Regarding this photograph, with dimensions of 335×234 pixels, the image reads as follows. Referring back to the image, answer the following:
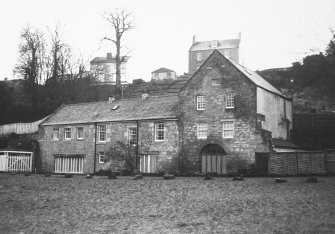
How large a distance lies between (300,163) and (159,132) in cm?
1292

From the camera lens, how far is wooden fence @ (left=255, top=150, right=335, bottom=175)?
83.4ft

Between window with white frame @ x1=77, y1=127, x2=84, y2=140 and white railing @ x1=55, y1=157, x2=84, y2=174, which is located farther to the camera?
window with white frame @ x1=77, y1=127, x2=84, y2=140

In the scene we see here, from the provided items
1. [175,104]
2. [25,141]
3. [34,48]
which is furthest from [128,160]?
[34,48]

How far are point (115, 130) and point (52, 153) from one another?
8.39m

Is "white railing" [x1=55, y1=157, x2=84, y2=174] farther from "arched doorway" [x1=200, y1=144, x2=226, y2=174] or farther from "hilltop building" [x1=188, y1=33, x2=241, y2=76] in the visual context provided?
"hilltop building" [x1=188, y1=33, x2=241, y2=76]

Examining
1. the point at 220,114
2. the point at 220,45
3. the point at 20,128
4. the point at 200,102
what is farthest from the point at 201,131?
the point at 220,45

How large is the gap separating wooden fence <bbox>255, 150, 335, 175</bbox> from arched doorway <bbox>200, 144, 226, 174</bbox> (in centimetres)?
396

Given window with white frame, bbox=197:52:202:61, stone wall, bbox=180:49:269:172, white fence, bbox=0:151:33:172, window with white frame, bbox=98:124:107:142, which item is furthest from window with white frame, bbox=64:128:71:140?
window with white frame, bbox=197:52:202:61

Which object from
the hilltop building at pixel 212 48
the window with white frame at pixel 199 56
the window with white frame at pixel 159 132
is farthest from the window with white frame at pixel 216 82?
the window with white frame at pixel 199 56

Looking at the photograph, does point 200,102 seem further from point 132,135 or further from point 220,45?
point 220,45

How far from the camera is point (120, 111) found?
129ft

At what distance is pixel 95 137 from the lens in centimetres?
3834

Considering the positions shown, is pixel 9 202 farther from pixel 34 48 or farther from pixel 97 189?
pixel 34 48

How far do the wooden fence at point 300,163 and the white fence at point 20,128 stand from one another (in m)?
31.5
